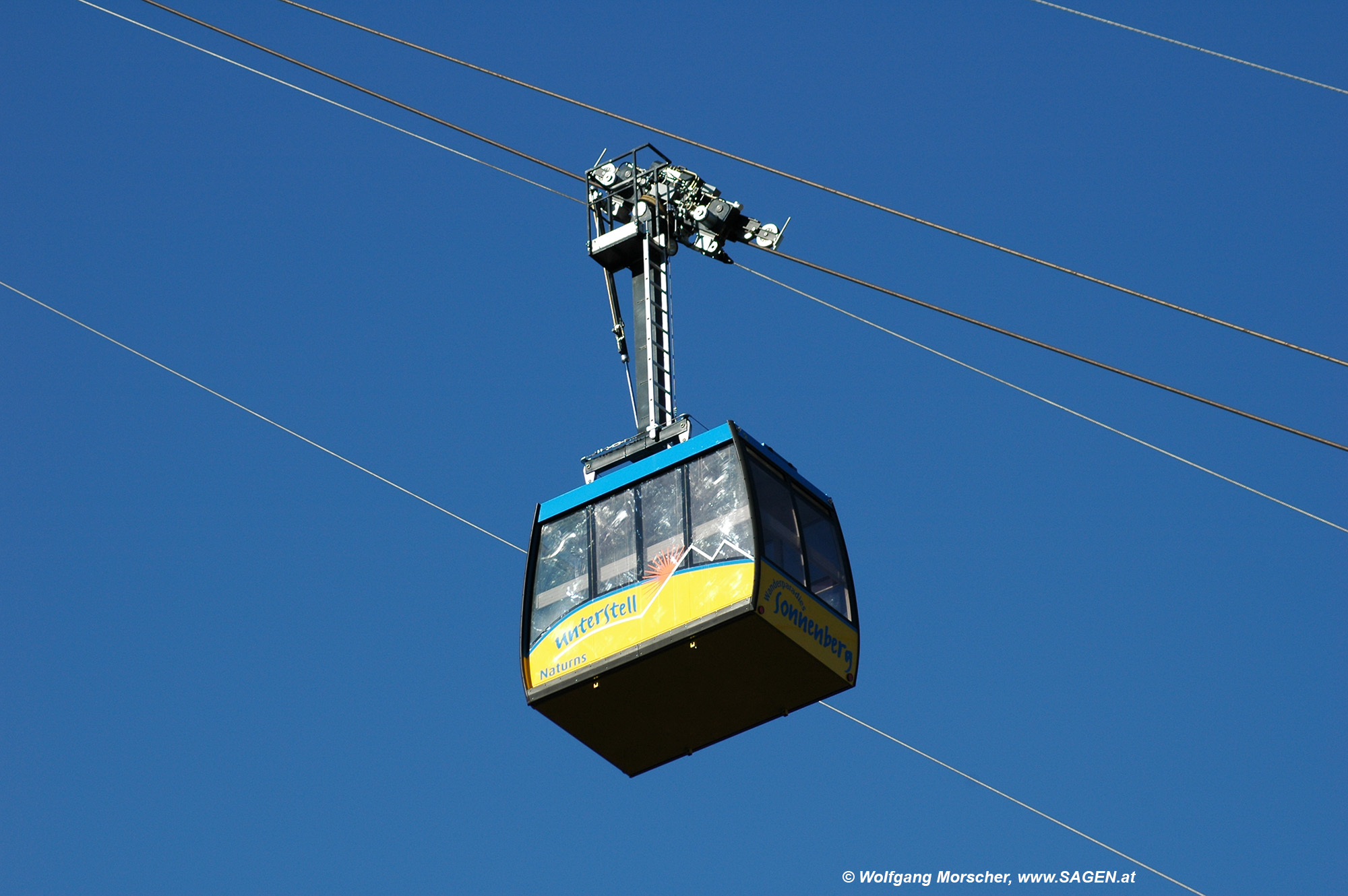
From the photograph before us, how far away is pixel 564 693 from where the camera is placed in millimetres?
22578

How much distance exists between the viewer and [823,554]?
22891 millimetres

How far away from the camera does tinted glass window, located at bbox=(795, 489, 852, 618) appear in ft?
73.9

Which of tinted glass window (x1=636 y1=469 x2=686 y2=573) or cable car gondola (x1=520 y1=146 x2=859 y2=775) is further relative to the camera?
tinted glass window (x1=636 y1=469 x2=686 y2=573)

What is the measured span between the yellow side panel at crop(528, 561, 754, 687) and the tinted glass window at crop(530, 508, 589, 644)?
0.59ft

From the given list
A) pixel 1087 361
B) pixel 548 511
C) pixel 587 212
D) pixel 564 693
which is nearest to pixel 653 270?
pixel 587 212

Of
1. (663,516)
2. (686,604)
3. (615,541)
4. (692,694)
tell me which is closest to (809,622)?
(686,604)

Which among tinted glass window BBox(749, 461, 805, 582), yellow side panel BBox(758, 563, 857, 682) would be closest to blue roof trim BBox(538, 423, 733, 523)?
tinted glass window BBox(749, 461, 805, 582)

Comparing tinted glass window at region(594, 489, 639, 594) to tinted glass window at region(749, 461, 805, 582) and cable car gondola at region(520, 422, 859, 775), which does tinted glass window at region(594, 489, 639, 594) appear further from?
tinted glass window at region(749, 461, 805, 582)

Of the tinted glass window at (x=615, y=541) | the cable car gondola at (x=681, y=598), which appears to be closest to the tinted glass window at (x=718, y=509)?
the cable car gondola at (x=681, y=598)

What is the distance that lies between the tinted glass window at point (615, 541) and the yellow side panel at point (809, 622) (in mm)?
1726

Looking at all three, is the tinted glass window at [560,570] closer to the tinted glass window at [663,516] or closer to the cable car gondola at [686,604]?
the cable car gondola at [686,604]

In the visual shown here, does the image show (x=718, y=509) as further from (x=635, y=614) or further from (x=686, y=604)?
(x=635, y=614)

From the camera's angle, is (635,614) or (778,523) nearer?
(635,614)

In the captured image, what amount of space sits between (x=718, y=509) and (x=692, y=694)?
2008mm
